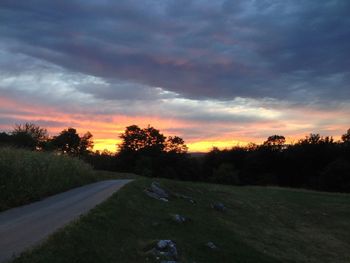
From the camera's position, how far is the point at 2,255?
9445 millimetres

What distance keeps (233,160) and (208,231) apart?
97900 millimetres

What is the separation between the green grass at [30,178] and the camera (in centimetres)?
1845

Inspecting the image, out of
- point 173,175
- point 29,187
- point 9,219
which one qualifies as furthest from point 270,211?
point 173,175

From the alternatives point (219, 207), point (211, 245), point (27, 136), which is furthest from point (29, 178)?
point (27, 136)

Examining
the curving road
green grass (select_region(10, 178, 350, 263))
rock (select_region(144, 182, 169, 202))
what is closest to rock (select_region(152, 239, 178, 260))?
green grass (select_region(10, 178, 350, 263))

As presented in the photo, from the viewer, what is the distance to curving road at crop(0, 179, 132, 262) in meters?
10.4

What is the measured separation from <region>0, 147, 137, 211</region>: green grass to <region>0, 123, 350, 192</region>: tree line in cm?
5725

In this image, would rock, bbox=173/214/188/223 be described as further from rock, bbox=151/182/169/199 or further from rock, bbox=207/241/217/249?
rock, bbox=151/182/169/199

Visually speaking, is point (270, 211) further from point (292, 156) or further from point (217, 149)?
point (217, 149)

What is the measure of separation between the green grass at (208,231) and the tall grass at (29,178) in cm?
383

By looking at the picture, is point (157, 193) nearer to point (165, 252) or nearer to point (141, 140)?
point (165, 252)

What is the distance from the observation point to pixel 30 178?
69.2ft

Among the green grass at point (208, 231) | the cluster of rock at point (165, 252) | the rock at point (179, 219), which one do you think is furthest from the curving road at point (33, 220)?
the rock at point (179, 219)

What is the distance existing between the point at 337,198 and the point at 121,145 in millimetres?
83881
